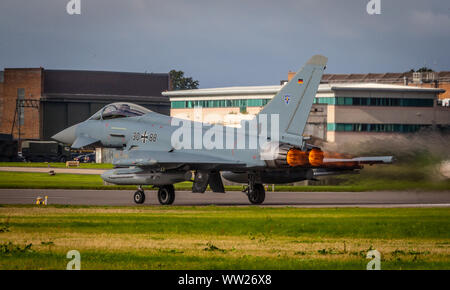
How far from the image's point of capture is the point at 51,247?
1520cm

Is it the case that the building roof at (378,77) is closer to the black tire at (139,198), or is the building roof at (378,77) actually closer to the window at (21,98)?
the window at (21,98)

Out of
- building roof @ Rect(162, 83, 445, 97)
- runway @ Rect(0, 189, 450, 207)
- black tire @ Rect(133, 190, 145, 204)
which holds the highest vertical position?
building roof @ Rect(162, 83, 445, 97)

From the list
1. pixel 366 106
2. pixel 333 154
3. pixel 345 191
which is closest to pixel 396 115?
pixel 366 106

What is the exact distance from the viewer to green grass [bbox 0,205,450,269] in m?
13.8

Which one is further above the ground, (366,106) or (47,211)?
(366,106)

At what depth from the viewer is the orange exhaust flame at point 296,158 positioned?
1129 inches

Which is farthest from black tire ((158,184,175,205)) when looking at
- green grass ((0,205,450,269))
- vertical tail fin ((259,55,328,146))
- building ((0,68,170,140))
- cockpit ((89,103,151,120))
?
building ((0,68,170,140))

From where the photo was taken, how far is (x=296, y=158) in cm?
2867

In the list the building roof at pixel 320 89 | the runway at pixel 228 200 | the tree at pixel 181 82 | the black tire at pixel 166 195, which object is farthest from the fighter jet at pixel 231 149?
the tree at pixel 181 82

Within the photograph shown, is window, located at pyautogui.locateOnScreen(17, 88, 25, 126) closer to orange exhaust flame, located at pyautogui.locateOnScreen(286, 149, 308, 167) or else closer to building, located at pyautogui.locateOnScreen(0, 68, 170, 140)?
building, located at pyautogui.locateOnScreen(0, 68, 170, 140)

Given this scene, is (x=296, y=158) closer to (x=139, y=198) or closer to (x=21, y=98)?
(x=139, y=198)
